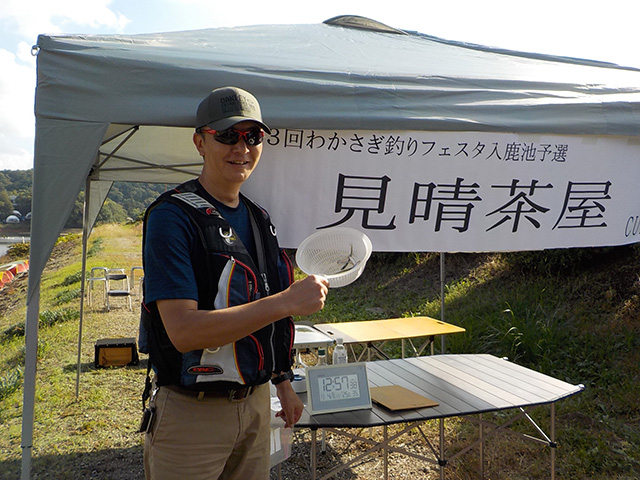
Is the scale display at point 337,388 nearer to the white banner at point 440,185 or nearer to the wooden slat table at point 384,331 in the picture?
the white banner at point 440,185

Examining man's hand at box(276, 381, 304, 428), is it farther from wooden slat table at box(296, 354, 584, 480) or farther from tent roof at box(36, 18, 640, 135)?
tent roof at box(36, 18, 640, 135)

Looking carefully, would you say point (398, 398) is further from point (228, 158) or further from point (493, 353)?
point (493, 353)

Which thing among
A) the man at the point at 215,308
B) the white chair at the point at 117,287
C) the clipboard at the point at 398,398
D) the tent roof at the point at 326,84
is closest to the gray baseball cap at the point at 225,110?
the man at the point at 215,308

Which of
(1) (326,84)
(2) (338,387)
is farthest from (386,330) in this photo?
(1) (326,84)

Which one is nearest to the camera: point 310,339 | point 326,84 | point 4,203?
point 326,84

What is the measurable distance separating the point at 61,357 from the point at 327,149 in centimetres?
585

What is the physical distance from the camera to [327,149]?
2484 mm

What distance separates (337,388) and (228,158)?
1526mm

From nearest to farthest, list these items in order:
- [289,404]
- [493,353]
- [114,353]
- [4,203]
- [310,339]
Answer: [289,404] < [310,339] < [493,353] < [114,353] < [4,203]

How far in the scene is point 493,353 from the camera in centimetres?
573

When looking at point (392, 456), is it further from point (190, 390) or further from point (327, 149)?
point (190, 390)

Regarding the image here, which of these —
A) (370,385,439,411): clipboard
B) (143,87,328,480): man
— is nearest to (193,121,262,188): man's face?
(143,87,328,480): man

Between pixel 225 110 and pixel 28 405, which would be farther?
pixel 28 405

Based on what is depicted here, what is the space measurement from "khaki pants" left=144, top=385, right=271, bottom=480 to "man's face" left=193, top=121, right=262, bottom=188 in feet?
2.07
